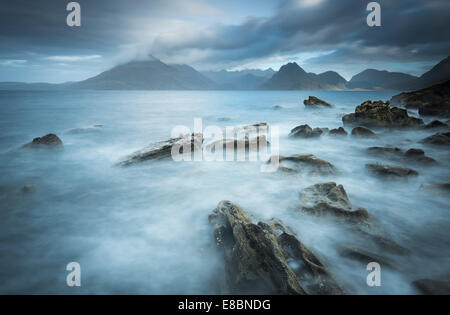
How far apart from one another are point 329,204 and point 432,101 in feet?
107

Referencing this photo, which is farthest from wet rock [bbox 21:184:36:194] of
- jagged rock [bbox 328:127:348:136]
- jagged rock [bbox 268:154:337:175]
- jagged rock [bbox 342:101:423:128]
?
jagged rock [bbox 342:101:423:128]

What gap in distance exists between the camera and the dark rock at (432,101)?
21688mm

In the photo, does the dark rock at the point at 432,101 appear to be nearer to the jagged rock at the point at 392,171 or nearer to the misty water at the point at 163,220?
the misty water at the point at 163,220

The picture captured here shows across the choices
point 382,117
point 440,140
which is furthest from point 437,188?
point 382,117

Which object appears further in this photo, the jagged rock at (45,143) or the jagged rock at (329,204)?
the jagged rock at (45,143)

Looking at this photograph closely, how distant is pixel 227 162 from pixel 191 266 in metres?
5.94

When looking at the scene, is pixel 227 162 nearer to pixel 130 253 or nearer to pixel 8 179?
pixel 130 253

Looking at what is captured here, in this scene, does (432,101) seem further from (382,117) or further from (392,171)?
(392,171)

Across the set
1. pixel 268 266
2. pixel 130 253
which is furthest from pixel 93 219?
pixel 268 266

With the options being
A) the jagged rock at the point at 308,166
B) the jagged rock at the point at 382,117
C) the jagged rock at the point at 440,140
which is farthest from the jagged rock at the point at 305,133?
the jagged rock at the point at 308,166

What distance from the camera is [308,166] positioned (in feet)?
25.1

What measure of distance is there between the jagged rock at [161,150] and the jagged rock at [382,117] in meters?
14.4

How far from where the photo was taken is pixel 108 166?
29.2 feet

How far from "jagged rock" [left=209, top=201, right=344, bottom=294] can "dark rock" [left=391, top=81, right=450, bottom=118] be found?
2769 cm
